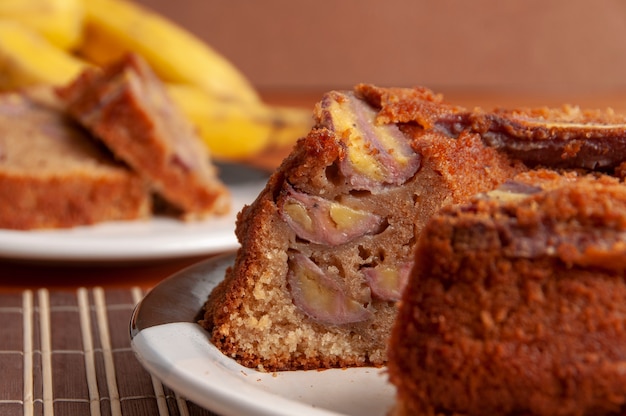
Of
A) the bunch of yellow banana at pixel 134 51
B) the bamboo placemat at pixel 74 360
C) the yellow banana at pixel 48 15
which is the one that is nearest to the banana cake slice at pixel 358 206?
the bamboo placemat at pixel 74 360

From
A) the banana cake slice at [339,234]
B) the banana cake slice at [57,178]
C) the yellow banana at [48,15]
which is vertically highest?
the yellow banana at [48,15]

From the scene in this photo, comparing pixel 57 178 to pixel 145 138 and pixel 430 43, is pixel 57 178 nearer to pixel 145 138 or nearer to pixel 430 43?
pixel 145 138

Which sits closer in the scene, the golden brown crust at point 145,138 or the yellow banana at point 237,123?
the golden brown crust at point 145,138

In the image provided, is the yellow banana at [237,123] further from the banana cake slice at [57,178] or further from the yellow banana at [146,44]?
the banana cake slice at [57,178]

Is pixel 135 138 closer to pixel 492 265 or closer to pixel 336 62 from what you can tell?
pixel 492 265

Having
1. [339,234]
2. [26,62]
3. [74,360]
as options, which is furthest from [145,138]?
[339,234]

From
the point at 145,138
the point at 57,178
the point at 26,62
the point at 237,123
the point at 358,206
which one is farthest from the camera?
the point at 237,123

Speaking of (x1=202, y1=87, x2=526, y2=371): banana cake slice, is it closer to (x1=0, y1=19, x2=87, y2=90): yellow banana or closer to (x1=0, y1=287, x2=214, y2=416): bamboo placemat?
(x1=0, y1=287, x2=214, y2=416): bamboo placemat
